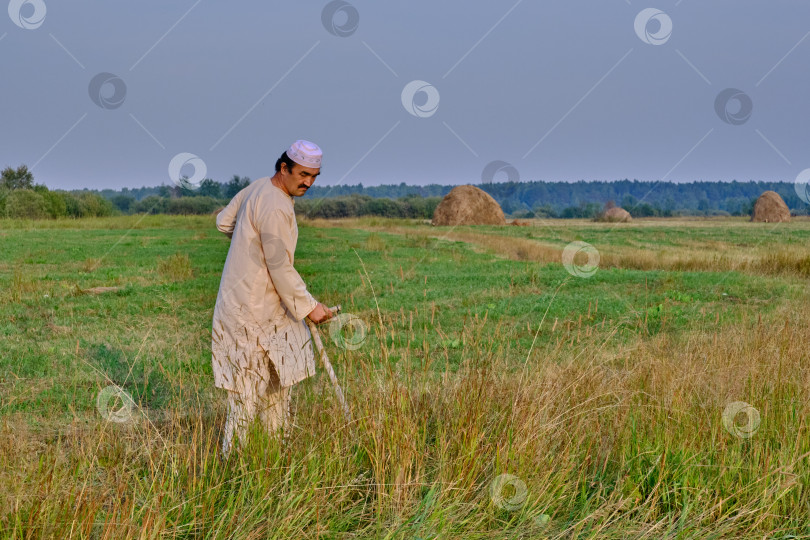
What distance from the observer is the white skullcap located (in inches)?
159

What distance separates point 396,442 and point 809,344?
411 centimetres

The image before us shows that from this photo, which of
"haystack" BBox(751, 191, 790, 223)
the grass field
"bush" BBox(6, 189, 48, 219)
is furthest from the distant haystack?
the grass field

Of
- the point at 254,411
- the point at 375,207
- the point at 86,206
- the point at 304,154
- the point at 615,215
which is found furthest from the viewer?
the point at 375,207

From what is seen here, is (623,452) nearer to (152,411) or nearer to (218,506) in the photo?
(218,506)

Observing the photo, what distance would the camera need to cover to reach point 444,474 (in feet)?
11.4

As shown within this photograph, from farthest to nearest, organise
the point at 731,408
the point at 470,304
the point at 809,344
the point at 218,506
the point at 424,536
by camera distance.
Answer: the point at 470,304, the point at 809,344, the point at 731,408, the point at 218,506, the point at 424,536

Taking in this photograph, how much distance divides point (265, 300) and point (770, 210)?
197 ft

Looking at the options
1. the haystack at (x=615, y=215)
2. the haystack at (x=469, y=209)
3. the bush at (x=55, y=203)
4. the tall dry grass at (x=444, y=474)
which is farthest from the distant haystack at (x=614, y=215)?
the tall dry grass at (x=444, y=474)

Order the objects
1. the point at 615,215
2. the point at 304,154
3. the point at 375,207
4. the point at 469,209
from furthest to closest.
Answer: the point at 375,207 → the point at 615,215 → the point at 469,209 → the point at 304,154

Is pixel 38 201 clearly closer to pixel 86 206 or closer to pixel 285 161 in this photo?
pixel 86 206

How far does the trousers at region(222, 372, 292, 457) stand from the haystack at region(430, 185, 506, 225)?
42833 mm

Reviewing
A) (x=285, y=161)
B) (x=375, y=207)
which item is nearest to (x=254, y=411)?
(x=285, y=161)

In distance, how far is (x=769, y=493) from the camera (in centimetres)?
346

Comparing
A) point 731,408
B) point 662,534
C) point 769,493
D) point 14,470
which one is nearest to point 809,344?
point 731,408
